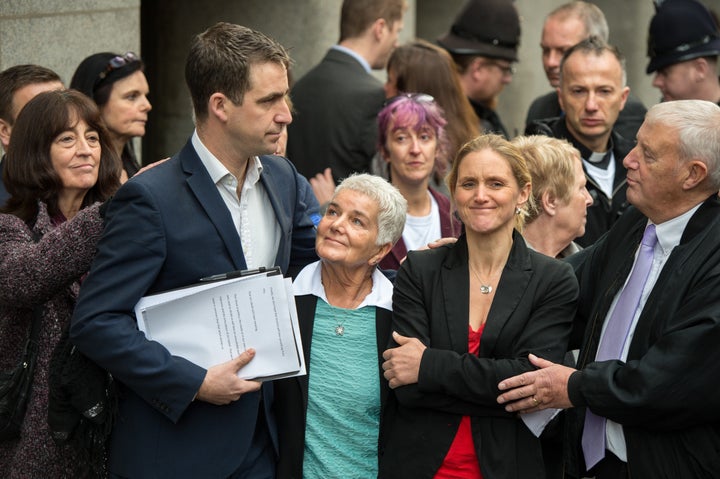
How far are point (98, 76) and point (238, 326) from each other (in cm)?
226

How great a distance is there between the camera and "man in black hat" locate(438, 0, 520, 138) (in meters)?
7.06

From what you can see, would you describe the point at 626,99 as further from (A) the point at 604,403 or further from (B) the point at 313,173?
(A) the point at 604,403

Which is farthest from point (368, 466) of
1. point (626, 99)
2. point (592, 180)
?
point (626, 99)

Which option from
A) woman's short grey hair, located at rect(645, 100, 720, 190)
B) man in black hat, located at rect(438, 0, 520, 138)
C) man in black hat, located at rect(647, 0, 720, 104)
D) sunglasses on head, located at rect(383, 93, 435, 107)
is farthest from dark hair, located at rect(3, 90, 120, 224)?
man in black hat, located at rect(647, 0, 720, 104)

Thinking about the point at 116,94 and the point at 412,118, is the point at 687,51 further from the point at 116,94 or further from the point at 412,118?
the point at 116,94

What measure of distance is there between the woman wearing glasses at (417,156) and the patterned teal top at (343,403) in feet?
4.44

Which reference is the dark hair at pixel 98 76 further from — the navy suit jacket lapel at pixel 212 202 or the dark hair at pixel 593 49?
the dark hair at pixel 593 49

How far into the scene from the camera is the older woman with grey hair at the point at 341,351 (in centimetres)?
388

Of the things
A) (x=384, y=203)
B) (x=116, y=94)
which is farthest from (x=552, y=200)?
(x=116, y=94)

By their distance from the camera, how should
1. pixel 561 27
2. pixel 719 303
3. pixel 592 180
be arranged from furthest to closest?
1. pixel 561 27
2. pixel 592 180
3. pixel 719 303

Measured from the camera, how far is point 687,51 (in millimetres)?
6625

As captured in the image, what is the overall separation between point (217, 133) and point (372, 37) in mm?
3089

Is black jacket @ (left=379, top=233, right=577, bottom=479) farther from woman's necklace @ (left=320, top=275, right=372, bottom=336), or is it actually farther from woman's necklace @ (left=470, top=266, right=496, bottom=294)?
woman's necklace @ (left=320, top=275, right=372, bottom=336)

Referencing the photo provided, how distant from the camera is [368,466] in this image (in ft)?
12.9
